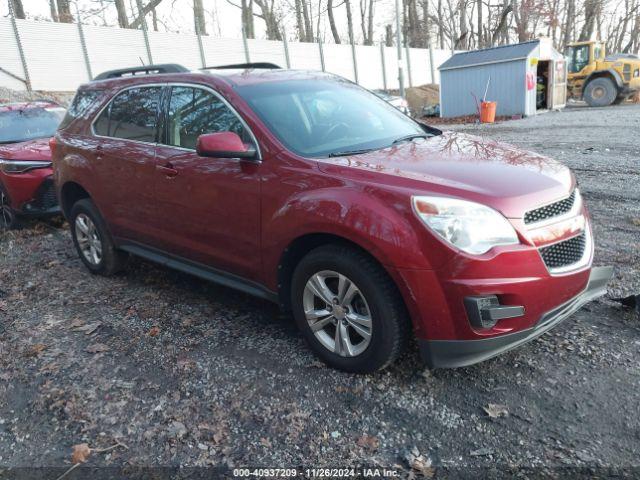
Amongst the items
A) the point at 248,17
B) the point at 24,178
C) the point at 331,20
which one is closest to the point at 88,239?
the point at 24,178

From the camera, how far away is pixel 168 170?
4094 mm

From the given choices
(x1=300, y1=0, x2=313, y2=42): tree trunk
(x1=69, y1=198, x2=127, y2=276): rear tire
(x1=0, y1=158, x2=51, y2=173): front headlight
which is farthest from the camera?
(x1=300, y1=0, x2=313, y2=42): tree trunk

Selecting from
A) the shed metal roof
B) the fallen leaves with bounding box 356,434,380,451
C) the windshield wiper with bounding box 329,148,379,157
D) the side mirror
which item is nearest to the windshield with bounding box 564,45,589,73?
the shed metal roof

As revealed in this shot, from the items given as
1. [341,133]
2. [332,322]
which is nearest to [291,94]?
[341,133]

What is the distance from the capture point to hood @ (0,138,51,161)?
7023 millimetres

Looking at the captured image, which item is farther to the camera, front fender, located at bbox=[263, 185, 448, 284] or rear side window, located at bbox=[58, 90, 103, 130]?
rear side window, located at bbox=[58, 90, 103, 130]

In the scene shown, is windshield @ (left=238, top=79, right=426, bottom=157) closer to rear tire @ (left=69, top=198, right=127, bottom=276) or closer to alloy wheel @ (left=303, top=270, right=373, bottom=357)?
alloy wheel @ (left=303, top=270, right=373, bottom=357)

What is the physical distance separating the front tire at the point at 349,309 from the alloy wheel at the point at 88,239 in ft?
8.78

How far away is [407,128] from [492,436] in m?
2.35

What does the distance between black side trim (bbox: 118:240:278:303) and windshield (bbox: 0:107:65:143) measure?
3.90 meters

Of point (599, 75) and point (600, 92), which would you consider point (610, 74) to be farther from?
point (600, 92)

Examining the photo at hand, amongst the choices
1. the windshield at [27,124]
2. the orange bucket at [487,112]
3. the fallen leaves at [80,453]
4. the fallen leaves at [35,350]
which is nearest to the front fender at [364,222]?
the fallen leaves at [80,453]

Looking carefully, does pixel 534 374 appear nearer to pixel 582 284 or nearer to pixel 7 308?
pixel 582 284

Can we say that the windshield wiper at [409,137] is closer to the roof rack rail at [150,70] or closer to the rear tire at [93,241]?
the roof rack rail at [150,70]
